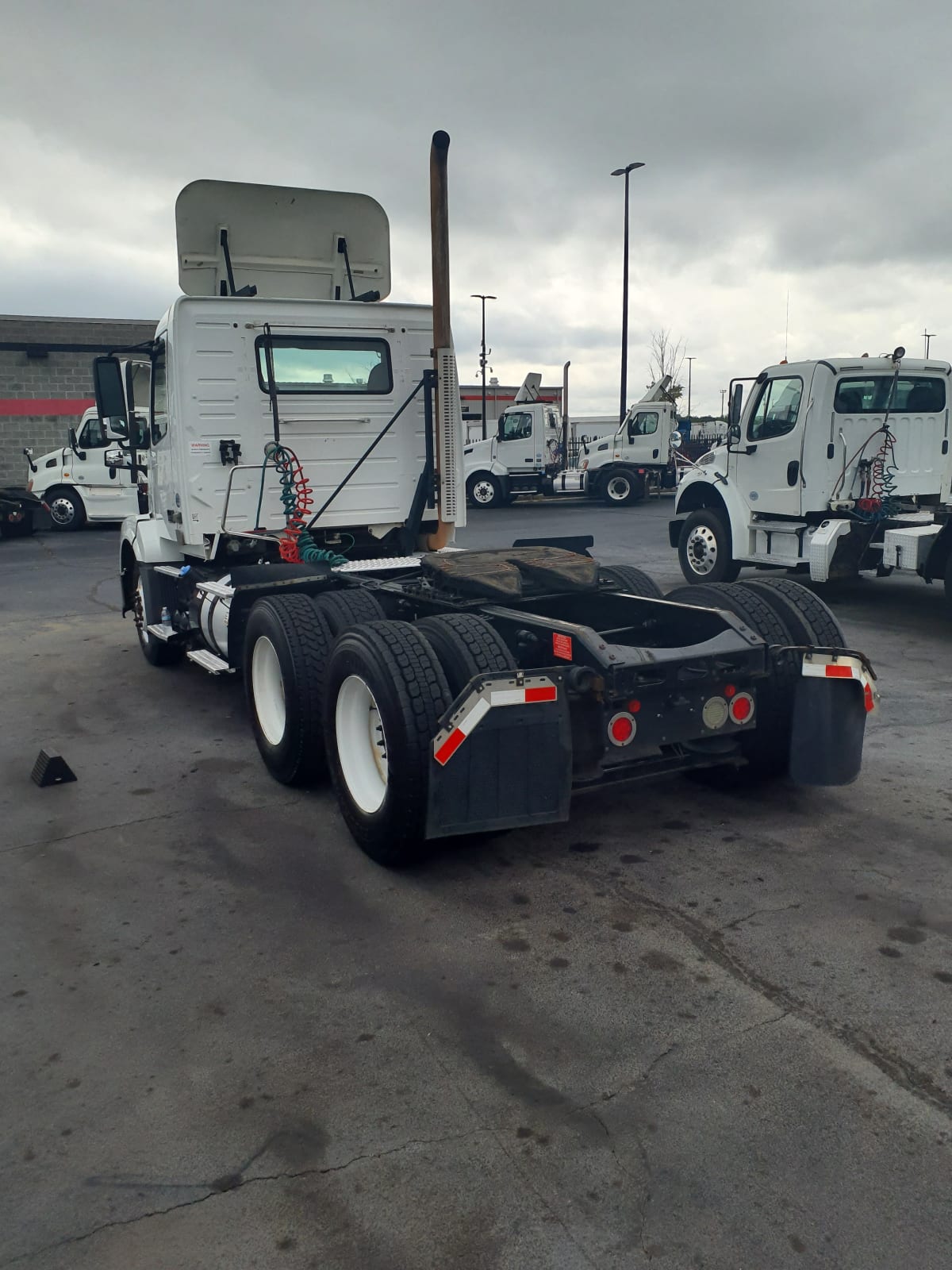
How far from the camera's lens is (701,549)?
12.8 m

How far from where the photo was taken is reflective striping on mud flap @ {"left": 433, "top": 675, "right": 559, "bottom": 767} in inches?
158

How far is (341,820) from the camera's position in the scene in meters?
5.22

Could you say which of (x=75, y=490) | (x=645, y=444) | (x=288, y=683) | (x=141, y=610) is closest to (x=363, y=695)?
(x=288, y=683)

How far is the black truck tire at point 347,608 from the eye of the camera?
18.7 feet

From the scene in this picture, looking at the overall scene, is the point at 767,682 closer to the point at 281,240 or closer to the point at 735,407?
the point at 281,240

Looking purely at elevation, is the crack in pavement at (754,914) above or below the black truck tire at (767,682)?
below

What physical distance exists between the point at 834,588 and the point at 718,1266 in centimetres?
1149

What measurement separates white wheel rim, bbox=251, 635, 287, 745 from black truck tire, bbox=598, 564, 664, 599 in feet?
6.56

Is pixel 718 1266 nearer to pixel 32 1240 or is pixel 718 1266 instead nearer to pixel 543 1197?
pixel 543 1197

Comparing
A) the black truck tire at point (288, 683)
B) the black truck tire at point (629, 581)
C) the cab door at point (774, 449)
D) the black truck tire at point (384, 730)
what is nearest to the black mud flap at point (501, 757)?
the black truck tire at point (384, 730)

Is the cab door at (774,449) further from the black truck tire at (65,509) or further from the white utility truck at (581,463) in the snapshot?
the white utility truck at (581,463)

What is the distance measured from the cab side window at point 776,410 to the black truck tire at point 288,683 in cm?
727

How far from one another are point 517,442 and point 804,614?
23929mm

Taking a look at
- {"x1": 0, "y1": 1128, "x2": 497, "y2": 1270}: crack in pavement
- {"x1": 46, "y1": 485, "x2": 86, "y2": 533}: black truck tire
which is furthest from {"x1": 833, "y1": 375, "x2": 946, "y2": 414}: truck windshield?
{"x1": 46, "y1": 485, "x2": 86, "y2": 533}: black truck tire
